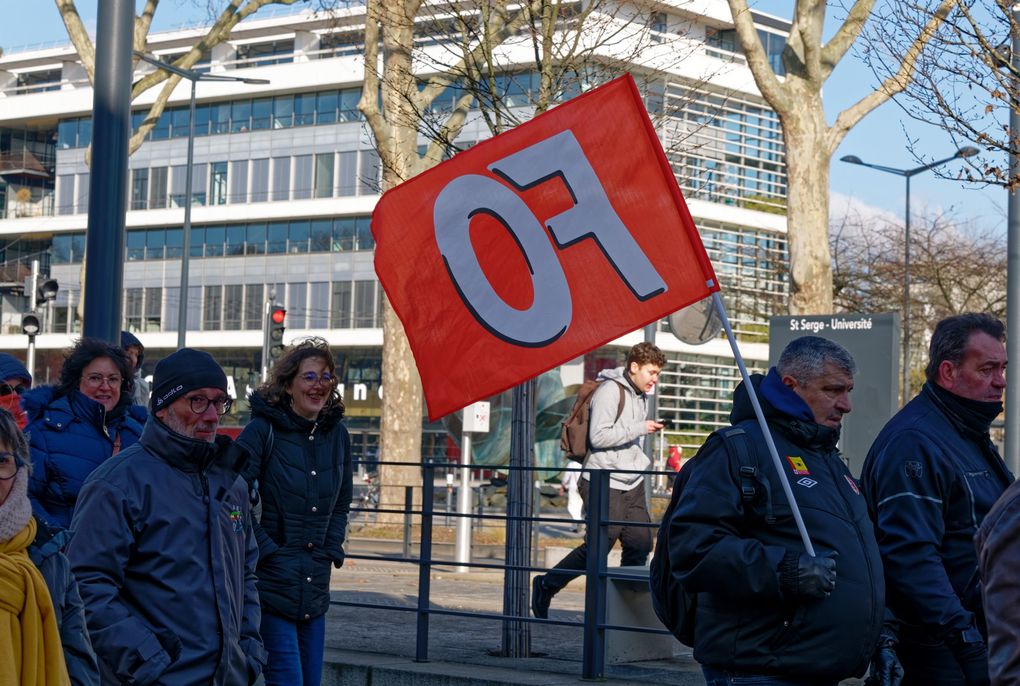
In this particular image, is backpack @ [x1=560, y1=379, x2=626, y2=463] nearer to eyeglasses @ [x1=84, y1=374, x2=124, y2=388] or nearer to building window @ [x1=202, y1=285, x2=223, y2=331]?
eyeglasses @ [x1=84, y1=374, x2=124, y2=388]

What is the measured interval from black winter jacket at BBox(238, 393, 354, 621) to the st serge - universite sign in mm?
529

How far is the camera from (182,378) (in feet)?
16.0

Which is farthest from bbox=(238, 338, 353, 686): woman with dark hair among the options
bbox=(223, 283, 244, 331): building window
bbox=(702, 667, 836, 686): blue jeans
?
bbox=(223, 283, 244, 331): building window

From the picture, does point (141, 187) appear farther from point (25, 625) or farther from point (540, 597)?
point (25, 625)

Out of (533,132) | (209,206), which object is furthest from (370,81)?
(209,206)

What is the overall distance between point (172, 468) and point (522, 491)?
518cm

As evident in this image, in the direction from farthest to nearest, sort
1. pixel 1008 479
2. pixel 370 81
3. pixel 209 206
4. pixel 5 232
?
pixel 5 232 → pixel 209 206 → pixel 370 81 → pixel 1008 479

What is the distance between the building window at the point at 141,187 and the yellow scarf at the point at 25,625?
6661 cm

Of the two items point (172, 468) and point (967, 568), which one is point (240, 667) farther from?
point (967, 568)

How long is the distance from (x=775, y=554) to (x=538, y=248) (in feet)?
6.48

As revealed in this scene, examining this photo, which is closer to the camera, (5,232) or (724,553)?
(724,553)

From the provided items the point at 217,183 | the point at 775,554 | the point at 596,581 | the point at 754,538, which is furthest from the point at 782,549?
the point at 217,183

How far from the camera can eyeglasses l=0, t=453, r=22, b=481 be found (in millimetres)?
3754

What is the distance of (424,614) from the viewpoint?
9391 mm
